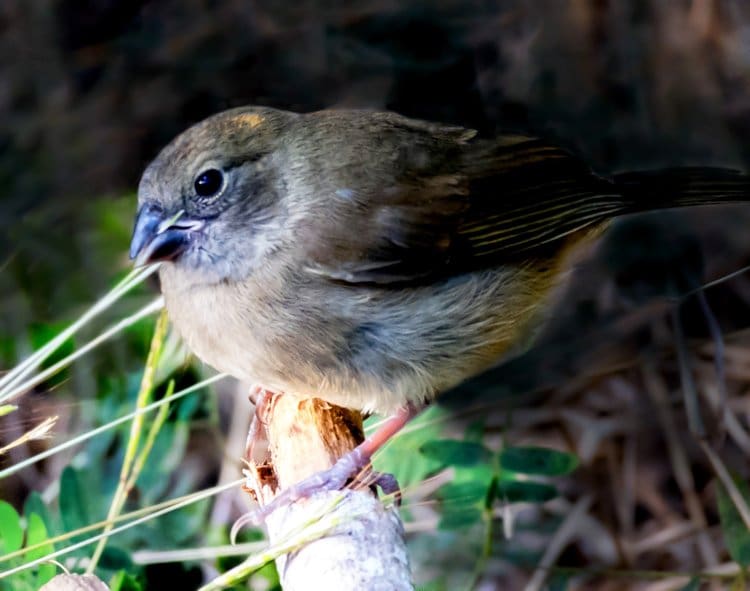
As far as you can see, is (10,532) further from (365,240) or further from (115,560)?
(365,240)

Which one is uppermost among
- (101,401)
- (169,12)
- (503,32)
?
(169,12)

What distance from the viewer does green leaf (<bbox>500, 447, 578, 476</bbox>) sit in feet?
8.05

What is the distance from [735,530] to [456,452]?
2.39 ft

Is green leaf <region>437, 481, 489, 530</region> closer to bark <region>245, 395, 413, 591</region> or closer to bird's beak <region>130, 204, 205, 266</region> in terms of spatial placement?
bark <region>245, 395, 413, 591</region>

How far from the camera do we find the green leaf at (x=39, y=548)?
1.91 m

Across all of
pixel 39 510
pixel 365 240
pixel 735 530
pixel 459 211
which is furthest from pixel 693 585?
pixel 39 510

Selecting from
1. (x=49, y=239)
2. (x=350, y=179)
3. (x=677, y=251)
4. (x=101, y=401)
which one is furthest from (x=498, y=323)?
(x=49, y=239)

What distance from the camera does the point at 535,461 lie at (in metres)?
2.47

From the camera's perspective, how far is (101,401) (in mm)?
2551

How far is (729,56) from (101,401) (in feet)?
6.57

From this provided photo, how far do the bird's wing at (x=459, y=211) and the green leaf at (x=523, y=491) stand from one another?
0.64 meters

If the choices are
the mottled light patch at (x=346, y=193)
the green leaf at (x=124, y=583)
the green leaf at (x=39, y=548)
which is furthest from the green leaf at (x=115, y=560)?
the mottled light patch at (x=346, y=193)

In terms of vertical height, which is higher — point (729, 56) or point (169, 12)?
point (169, 12)

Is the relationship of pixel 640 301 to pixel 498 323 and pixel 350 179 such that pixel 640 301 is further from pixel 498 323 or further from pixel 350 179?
pixel 350 179
